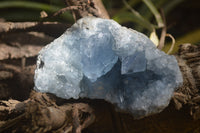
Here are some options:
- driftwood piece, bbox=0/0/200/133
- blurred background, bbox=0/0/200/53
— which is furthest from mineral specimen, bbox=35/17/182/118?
blurred background, bbox=0/0/200/53

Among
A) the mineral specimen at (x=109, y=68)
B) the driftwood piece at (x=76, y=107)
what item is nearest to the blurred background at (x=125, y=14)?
the driftwood piece at (x=76, y=107)

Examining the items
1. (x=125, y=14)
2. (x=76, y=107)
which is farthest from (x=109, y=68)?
(x=125, y=14)

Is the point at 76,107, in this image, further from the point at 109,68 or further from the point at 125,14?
the point at 125,14

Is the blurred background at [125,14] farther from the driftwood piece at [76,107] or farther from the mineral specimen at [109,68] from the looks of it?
the mineral specimen at [109,68]

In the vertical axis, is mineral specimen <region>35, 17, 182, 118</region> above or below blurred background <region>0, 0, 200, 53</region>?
below

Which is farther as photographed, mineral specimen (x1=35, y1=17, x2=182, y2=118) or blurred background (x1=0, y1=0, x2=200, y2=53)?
blurred background (x1=0, y1=0, x2=200, y2=53)

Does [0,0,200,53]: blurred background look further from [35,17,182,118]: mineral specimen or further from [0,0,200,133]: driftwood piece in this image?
[35,17,182,118]: mineral specimen

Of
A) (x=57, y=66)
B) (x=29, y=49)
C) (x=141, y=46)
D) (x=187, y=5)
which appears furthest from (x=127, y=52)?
(x=187, y=5)

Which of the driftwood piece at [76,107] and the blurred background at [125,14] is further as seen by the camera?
the blurred background at [125,14]
